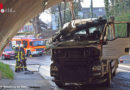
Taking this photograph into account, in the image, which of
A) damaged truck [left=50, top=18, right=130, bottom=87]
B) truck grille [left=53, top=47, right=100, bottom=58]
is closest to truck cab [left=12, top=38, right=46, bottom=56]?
damaged truck [left=50, top=18, right=130, bottom=87]

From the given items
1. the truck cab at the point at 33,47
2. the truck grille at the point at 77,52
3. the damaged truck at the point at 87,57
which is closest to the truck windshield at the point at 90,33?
the damaged truck at the point at 87,57

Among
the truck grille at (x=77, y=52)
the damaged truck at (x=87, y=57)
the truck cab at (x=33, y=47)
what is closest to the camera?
the damaged truck at (x=87, y=57)

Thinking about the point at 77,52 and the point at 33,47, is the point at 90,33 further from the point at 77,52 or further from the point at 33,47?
the point at 33,47

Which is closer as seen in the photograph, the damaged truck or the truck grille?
the damaged truck

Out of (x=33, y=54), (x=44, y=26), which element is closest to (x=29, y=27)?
(x=44, y=26)

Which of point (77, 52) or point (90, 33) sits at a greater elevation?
point (90, 33)

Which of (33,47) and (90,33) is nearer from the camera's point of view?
(90,33)

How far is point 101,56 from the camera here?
30.0ft

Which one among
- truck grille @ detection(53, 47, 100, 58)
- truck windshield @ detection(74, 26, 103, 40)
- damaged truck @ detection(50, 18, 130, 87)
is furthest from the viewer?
truck windshield @ detection(74, 26, 103, 40)

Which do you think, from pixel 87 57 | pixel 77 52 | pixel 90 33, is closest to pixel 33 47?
pixel 90 33

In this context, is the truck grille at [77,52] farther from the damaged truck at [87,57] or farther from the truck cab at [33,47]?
the truck cab at [33,47]

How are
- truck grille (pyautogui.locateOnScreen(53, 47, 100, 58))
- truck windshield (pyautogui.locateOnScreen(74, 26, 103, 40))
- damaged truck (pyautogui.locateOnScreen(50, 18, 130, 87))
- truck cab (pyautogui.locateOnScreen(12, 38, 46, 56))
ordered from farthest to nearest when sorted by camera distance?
truck cab (pyautogui.locateOnScreen(12, 38, 46, 56)) → truck windshield (pyautogui.locateOnScreen(74, 26, 103, 40)) → truck grille (pyautogui.locateOnScreen(53, 47, 100, 58)) → damaged truck (pyautogui.locateOnScreen(50, 18, 130, 87))

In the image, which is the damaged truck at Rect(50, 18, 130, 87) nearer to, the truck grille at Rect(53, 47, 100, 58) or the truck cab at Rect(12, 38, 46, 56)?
the truck grille at Rect(53, 47, 100, 58)

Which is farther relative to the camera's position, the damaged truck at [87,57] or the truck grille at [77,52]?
the truck grille at [77,52]
